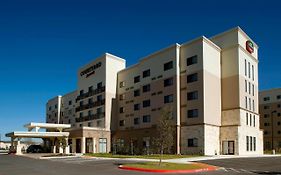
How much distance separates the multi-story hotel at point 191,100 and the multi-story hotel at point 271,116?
4922 cm

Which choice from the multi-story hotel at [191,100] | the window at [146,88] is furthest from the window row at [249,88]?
the window at [146,88]

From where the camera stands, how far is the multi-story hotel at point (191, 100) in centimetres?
5272

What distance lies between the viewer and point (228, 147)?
53781mm

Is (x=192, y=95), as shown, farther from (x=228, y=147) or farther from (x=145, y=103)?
(x=145, y=103)

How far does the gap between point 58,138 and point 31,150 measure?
34.0 ft

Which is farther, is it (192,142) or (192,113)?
(192,113)

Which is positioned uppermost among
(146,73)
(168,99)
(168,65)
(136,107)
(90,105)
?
(168,65)

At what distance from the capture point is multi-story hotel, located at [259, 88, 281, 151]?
107 metres

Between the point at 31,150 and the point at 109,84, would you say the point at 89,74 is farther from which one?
the point at 31,150

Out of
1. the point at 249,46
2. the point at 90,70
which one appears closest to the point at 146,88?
the point at 249,46

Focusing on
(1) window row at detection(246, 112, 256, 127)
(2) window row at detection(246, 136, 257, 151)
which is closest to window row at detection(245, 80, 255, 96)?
(1) window row at detection(246, 112, 256, 127)

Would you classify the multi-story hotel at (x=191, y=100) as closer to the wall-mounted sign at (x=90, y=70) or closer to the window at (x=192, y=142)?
the window at (x=192, y=142)

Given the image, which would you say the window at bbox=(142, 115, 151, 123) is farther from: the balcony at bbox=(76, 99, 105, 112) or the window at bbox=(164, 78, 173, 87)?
the balcony at bbox=(76, 99, 105, 112)

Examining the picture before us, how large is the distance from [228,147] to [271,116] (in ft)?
199
